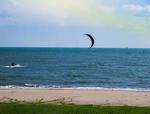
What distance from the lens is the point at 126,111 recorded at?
1722cm

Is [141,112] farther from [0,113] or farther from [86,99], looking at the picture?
[86,99]

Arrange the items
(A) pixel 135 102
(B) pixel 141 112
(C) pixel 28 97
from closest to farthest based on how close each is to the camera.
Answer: (B) pixel 141 112, (A) pixel 135 102, (C) pixel 28 97

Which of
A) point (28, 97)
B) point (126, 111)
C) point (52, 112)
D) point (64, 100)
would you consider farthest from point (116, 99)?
point (52, 112)

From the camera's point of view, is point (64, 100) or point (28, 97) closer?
point (64, 100)

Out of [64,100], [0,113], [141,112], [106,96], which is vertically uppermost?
[106,96]

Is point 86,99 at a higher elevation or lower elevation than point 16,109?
higher

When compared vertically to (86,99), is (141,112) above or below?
below

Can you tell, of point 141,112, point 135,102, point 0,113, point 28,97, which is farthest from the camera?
point 28,97

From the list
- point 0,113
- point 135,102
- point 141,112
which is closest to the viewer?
point 0,113

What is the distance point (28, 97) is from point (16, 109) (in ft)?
27.4

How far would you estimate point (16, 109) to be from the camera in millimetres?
16703

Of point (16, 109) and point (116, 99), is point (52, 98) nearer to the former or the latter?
point (116, 99)

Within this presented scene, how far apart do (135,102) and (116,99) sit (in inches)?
58.4

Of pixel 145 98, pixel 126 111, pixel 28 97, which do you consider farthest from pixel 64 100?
pixel 126 111
